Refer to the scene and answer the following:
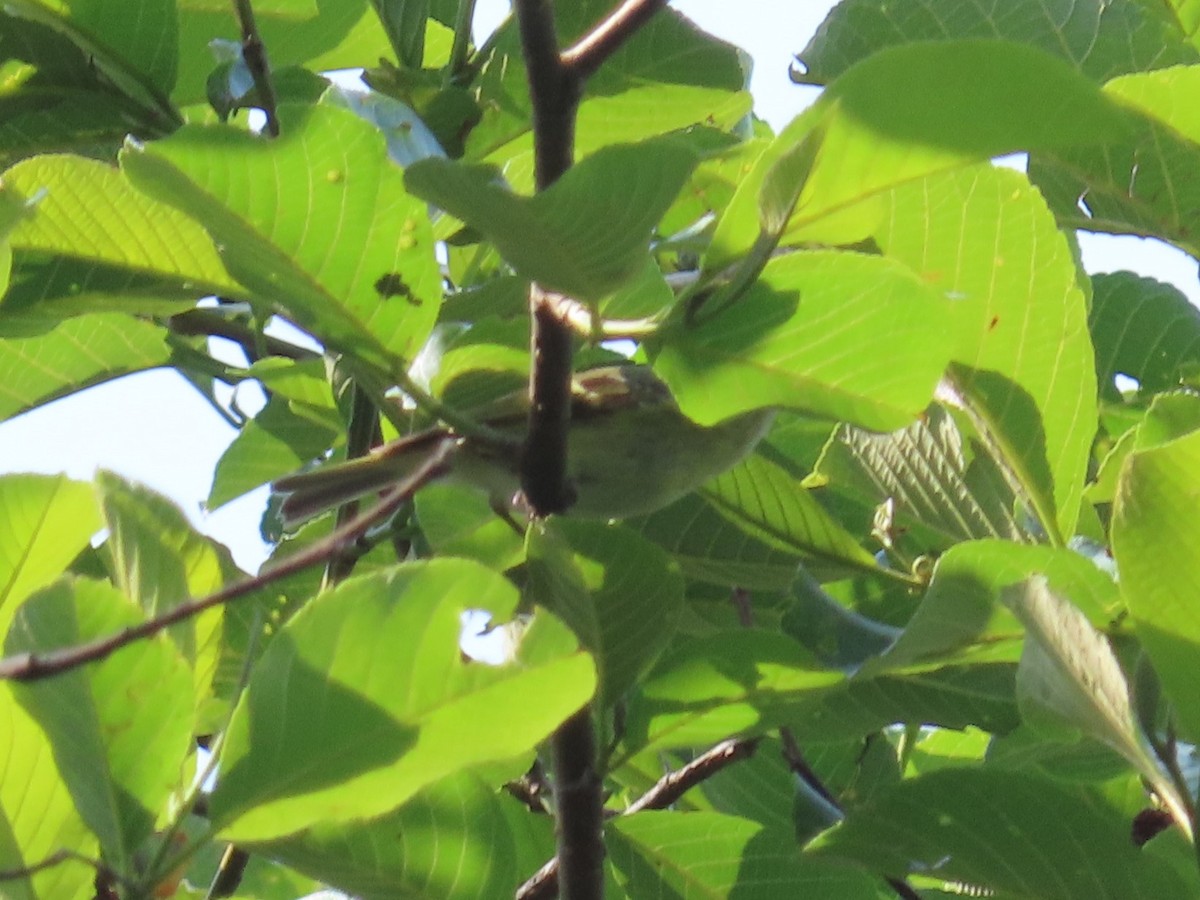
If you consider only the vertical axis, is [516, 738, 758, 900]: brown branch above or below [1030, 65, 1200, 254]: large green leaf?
below

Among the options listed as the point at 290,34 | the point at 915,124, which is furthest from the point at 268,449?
the point at 915,124

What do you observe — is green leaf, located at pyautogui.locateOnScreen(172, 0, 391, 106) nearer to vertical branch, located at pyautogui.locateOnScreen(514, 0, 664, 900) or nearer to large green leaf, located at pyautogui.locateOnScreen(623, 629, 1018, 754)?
vertical branch, located at pyautogui.locateOnScreen(514, 0, 664, 900)

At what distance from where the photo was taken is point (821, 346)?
53.6 inches

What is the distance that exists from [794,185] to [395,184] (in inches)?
16.6

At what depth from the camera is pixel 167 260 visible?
65.6 inches

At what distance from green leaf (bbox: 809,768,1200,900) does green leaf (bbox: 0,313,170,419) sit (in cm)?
141

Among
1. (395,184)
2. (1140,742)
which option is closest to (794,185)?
(395,184)

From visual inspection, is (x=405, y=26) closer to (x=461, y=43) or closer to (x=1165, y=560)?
(x=461, y=43)

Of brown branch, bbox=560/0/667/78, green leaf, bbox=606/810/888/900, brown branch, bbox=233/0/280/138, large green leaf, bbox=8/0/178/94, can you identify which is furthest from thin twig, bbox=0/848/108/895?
large green leaf, bbox=8/0/178/94

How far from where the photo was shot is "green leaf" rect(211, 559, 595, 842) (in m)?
1.24

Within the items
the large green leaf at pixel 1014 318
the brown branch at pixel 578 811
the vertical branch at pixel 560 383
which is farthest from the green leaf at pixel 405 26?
the brown branch at pixel 578 811

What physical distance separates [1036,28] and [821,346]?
97 cm

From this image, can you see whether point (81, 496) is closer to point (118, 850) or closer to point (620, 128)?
point (118, 850)

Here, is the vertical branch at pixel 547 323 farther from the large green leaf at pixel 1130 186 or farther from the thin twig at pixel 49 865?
the large green leaf at pixel 1130 186
